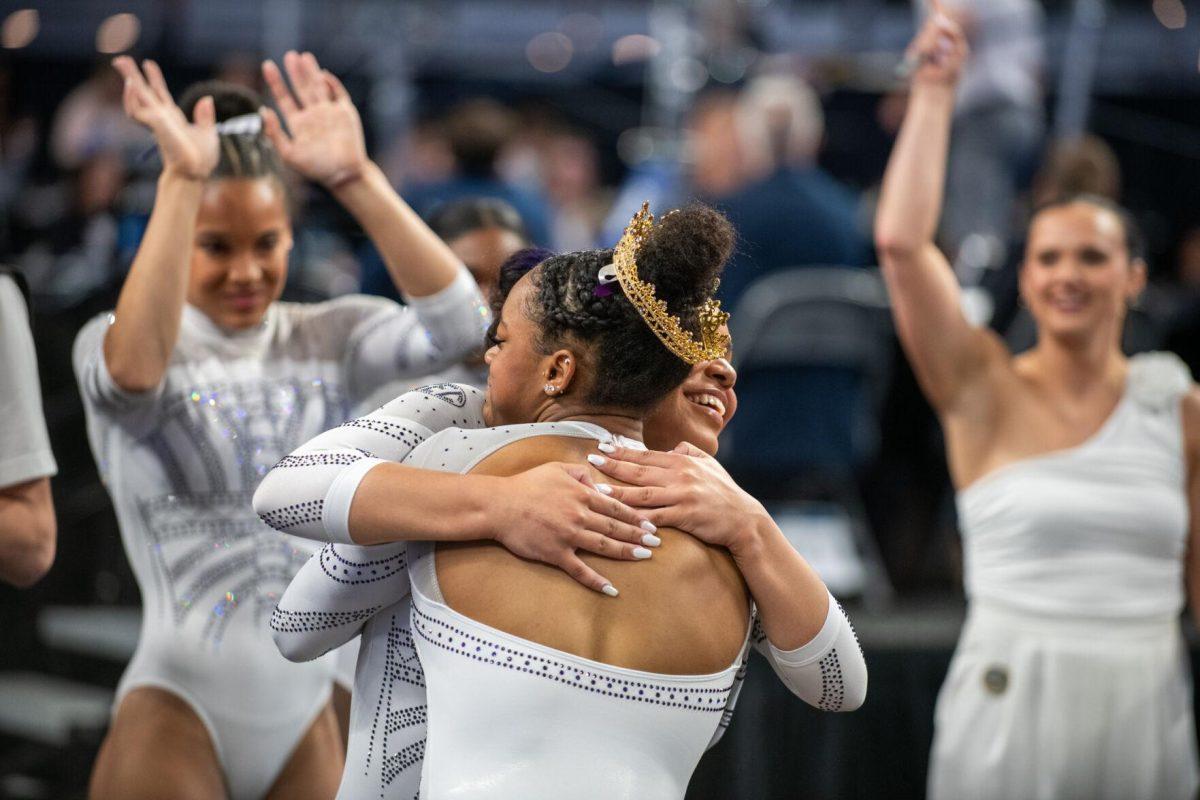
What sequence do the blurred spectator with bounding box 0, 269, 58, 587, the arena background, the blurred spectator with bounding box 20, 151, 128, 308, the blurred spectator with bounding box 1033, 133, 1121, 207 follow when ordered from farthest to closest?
the blurred spectator with bounding box 20, 151, 128, 308
the blurred spectator with bounding box 1033, 133, 1121, 207
the arena background
the blurred spectator with bounding box 0, 269, 58, 587

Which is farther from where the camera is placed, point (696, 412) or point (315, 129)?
point (315, 129)

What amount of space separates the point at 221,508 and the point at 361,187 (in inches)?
24.2

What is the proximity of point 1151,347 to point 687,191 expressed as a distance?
1.91 m

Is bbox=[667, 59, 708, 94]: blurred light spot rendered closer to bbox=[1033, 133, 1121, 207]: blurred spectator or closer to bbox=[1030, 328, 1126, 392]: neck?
bbox=[1033, 133, 1121, 207]: blurred spectator

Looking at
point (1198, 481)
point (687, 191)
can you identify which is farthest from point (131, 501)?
point (687, 191)

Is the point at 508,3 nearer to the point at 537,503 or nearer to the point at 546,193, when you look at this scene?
the point at 546,193

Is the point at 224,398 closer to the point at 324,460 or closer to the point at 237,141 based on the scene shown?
the point at 237,141

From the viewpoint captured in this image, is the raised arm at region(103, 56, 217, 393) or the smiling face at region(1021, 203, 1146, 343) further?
the smiling face at region(1021, 203, 1146, 343)

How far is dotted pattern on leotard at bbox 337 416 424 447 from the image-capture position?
69.8 inches

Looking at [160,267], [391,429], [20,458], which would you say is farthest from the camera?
[160,267]

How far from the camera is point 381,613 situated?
6.07 ft

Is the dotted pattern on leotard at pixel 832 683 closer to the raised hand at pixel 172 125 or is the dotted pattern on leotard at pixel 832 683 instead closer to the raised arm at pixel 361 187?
the raised arm at pixel 361 187

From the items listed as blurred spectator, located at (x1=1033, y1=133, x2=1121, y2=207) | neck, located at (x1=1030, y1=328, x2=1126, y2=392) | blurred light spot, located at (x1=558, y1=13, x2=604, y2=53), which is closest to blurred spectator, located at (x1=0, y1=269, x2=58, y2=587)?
neck, located at (x1=1030, y1=328, x2=1126, y2=392)

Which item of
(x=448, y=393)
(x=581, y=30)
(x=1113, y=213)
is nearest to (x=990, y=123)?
(x=1113, y=213)
